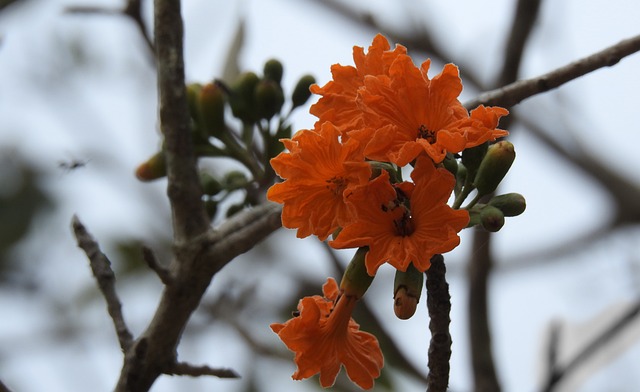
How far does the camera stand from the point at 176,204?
74.6 inches

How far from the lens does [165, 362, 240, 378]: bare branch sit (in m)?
1.74

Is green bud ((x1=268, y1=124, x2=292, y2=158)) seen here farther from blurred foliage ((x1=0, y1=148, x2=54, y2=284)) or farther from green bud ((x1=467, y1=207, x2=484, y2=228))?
blurred foliage ((x1=0, y1=148, x2=54, y2=284))

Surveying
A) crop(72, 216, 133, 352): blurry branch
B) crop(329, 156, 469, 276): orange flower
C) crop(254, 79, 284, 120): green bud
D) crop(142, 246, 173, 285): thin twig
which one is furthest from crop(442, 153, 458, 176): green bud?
crop(254, 79, 284, 120): green bud

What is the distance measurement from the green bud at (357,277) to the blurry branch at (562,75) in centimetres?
49

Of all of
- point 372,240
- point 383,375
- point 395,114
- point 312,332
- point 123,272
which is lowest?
point 383,375

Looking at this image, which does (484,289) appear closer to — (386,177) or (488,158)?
(488,158)

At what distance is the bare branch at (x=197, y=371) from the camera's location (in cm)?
174

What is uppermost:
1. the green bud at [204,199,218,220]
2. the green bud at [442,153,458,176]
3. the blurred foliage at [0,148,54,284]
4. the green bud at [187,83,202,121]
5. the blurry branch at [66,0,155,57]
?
the blurry branch at [66,0,155,57]

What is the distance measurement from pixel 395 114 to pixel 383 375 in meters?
2.29

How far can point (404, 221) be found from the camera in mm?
1465

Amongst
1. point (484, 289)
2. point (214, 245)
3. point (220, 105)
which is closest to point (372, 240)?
point (214, 245)

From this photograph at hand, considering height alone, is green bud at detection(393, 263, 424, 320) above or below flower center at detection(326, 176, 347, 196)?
below

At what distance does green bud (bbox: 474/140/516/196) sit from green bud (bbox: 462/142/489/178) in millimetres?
30

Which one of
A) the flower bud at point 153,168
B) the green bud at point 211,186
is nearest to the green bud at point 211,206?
the green bud at point 211,186
